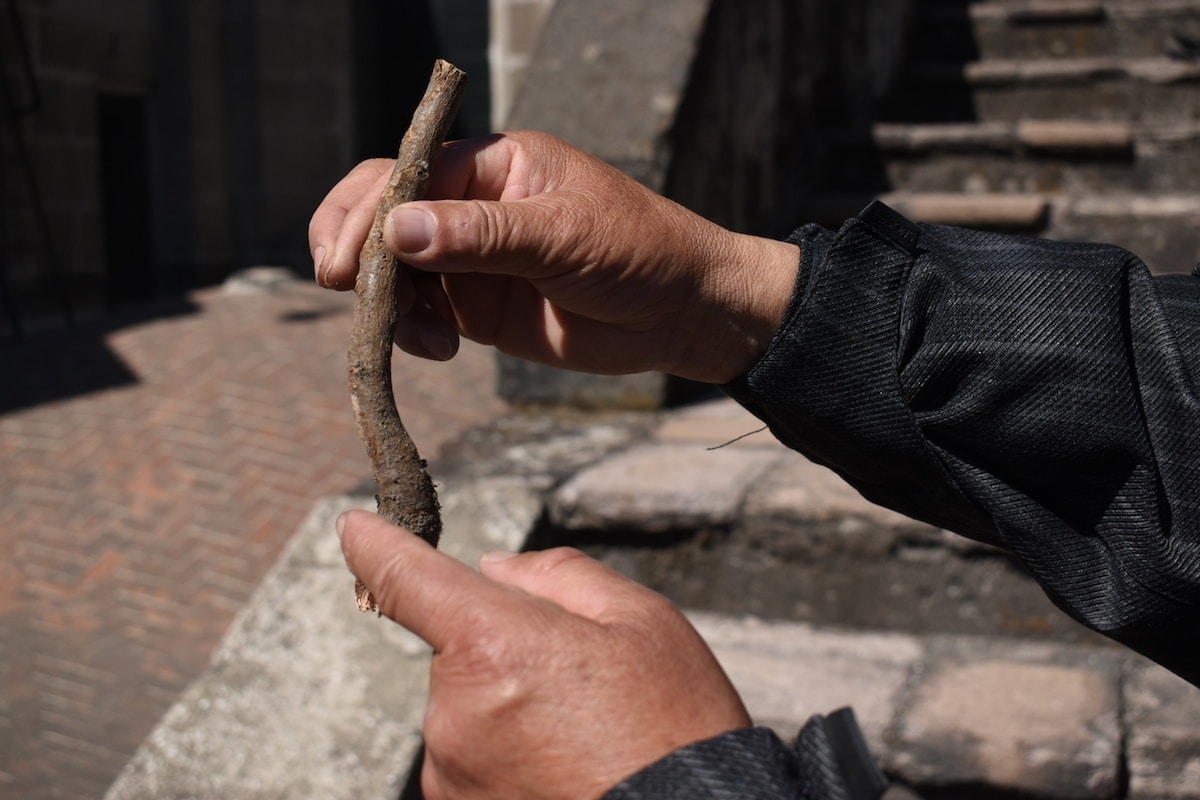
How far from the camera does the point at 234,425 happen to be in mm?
4996

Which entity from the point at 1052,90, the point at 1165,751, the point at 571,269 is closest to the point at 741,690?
the point at 1165,751

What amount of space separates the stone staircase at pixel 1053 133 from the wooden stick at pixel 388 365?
136 inches

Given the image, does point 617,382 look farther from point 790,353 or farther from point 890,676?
point 790,353

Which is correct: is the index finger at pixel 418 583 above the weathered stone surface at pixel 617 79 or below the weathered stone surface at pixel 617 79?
above

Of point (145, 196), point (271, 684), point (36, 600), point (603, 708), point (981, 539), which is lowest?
point (145, 196)

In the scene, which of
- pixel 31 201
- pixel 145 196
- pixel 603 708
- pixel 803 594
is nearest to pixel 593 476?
pixel 803 594

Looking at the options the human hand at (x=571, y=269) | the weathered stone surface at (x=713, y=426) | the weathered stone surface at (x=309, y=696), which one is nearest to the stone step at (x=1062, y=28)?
the weathered stone surface at (x=713, y=426)

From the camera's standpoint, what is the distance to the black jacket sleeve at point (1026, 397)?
145 centimetres

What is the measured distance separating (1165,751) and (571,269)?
1.44 metres

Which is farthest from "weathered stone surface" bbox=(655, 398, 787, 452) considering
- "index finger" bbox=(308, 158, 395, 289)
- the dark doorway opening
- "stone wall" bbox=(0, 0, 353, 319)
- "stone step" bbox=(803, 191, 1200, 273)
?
the dark doorway opening

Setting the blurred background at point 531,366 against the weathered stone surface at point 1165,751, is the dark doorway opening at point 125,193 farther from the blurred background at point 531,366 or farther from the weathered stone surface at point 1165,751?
the weathered stone surface at point 1165,751

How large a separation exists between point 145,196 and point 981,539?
395 inches

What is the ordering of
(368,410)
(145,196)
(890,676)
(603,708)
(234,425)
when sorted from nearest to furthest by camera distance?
(603,708) < (368,410) < (890,676) < (234,425) < (145,196)

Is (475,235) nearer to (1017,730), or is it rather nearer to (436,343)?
(436,343)
